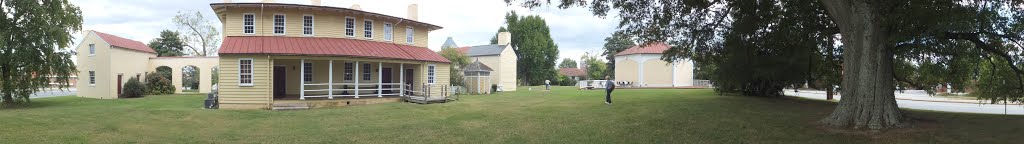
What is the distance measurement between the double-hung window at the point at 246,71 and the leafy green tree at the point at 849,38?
33.0 ft

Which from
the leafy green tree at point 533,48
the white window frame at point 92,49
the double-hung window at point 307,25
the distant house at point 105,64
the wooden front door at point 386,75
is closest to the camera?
the double-hung window at point 307,25

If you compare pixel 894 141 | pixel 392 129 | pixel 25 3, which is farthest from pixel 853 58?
pixel 25 3

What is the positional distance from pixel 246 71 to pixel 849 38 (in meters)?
17.1

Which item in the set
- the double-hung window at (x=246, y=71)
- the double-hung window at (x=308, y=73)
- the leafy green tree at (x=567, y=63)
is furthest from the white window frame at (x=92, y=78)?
the leafy green tree at (x=567, y=63)

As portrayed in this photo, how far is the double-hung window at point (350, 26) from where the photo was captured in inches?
912

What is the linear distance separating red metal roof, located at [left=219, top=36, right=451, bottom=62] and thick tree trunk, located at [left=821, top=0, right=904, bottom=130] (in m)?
15.0

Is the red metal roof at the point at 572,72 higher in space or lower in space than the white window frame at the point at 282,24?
lower

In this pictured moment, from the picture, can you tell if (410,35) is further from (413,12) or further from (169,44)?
(169,44)

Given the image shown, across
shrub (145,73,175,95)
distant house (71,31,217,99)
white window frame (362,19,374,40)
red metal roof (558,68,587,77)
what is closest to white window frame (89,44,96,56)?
distant house (71,31,217,99)

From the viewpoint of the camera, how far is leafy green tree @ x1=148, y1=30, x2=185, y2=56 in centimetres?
5316

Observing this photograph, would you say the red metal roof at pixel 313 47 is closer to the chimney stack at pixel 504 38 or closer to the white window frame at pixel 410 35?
the white window frame at pixel 410 35

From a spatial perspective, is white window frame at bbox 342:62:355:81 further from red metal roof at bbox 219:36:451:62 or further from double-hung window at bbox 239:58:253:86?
double-hung window at bbox 239:58:253:86

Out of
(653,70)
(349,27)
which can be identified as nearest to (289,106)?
(349,27)

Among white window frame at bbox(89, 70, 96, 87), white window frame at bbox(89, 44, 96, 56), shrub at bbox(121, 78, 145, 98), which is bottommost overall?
shrub at bbox(121, 78, 145, 98)
